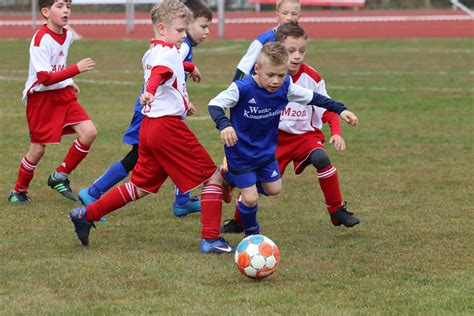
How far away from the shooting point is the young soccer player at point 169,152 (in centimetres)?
641

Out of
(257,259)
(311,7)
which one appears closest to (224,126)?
(257,259)

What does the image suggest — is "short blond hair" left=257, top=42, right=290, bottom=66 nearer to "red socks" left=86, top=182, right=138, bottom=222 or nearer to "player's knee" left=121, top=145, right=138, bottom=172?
"red socks" left=86, top=182, right=138, bottom=222

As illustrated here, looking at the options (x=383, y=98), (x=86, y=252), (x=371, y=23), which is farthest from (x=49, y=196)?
(x=371, y=23)

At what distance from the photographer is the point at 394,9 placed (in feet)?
121

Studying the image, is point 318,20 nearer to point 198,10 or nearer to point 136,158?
point 198,10

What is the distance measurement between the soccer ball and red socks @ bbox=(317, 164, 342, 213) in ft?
4.60

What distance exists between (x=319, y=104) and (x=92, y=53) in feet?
59.2

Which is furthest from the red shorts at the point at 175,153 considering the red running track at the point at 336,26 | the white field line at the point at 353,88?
Answer: the red running track at the point at 336,26

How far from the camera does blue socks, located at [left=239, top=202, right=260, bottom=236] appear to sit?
257 inches

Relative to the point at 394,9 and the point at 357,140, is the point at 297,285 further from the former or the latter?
the point at 394,9

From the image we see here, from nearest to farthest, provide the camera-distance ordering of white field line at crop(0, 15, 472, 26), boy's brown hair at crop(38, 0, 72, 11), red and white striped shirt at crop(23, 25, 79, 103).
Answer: red and white striped shirt at crop(23, 25, 79, 103) → boy's brown hair at crop(38, 0, 72, 11) → white field line at crop(0, 15, 472, 26)

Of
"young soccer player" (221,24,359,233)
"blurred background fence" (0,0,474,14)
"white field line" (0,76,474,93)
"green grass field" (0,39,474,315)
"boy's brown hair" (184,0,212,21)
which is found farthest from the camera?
"blurred background fence" (0,0,474,14)

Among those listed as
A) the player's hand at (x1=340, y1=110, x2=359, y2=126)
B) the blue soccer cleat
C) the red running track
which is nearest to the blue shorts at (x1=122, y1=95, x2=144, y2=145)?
the blue soccer cleat

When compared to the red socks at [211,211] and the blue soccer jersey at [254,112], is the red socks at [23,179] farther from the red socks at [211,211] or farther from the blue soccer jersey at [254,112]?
the blue soccer jersey at [254,112]
